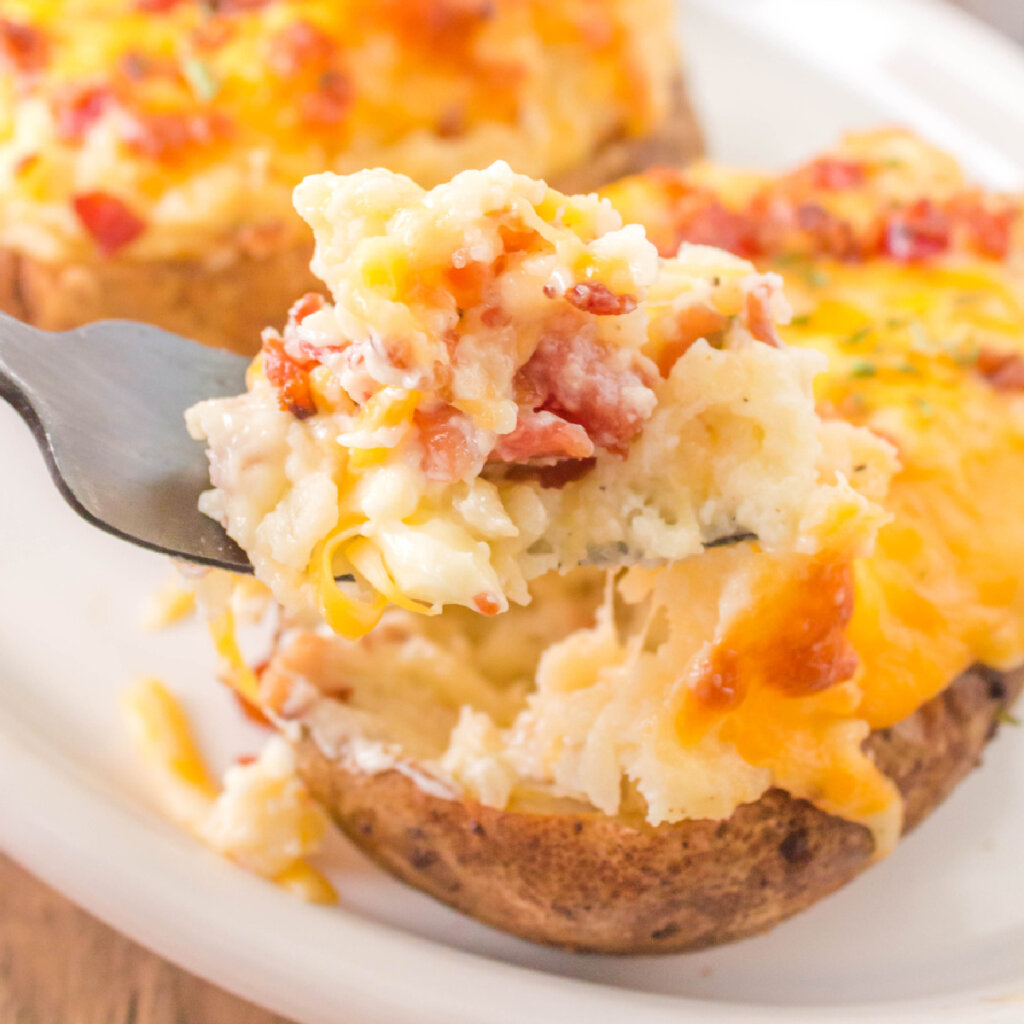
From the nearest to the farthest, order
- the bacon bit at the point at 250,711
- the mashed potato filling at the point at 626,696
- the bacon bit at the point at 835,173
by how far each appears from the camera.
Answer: the mashed potato filling at the point at 626,696
the bacon bit at the point at 250,711
the bacon bit at the point at 835,173

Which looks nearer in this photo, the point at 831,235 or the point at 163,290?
the point at 831,235

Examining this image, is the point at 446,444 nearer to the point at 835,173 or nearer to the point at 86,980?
the point at 86,980

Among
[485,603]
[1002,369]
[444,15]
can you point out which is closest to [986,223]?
[1002,369]

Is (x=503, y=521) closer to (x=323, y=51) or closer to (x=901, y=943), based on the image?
(x=901, y=943)

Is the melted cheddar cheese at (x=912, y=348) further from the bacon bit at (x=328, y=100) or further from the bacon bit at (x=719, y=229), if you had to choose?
the bacon bit at (x=328, y=100)

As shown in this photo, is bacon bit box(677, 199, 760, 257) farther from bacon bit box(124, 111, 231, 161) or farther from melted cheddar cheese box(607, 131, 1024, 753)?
bacon bit box(124, 111, 231, 161)

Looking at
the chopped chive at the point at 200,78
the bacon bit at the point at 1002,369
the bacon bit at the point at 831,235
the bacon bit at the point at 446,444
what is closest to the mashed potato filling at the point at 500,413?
the bacon bit at the point at 446,444
